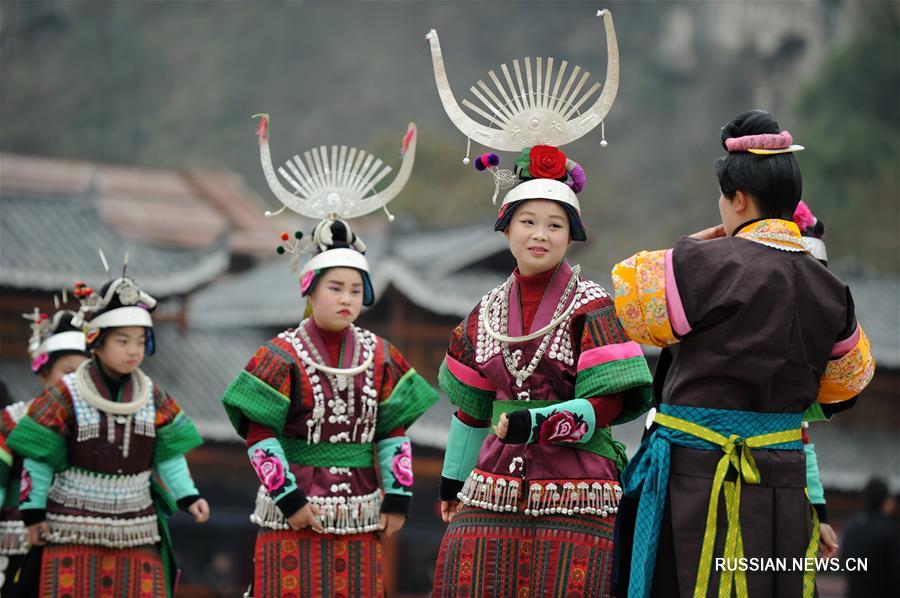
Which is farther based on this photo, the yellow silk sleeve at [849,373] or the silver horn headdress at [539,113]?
the silver horn headdress at [539,113]

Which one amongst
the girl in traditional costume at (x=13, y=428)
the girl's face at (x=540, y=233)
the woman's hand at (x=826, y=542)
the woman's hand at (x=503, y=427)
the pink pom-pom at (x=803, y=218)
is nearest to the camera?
the woman's hand at (x=503, y=427)

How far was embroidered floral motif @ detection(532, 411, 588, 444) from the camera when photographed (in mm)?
4602

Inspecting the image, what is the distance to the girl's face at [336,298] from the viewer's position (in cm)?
571

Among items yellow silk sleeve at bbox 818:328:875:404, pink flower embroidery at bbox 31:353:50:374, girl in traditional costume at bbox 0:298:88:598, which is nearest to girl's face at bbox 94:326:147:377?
girl in traditional costume at bbox 0:298:88:598

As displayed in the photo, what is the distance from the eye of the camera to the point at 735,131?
4.50m

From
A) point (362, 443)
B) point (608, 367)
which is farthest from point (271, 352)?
point (608, 367)

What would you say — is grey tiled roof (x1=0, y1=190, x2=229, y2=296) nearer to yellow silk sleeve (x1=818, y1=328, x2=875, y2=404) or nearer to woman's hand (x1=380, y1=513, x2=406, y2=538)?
woman's hand (x1=380, y1=513, x2=406, y2=538)

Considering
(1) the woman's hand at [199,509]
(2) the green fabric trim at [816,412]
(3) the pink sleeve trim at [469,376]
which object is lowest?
(1) the woman's hand at [199,509]

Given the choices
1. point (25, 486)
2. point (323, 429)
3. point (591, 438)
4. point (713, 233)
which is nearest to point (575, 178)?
point (713, 233)

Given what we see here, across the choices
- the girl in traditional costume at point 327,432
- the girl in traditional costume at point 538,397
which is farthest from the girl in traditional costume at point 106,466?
the girl in traditional costume at point 538,397

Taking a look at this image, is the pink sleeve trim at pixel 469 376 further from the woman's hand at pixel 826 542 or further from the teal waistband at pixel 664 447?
the woman's hand at pixel 826 542

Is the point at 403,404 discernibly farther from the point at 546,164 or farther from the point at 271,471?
the point at 546,164

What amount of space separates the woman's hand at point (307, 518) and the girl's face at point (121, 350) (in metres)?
1.46

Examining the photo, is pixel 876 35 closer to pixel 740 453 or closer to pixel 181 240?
pixel 181 240
